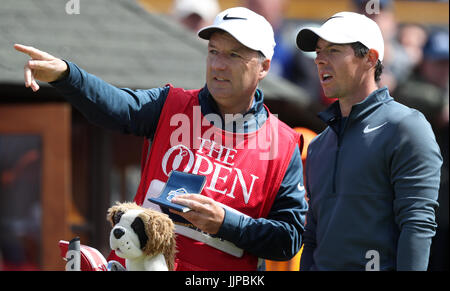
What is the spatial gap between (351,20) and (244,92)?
531 millimetres

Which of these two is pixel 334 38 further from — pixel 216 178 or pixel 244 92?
pixel 216 178

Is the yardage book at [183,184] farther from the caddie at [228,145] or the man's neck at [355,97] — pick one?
the man's neck at [355,97]

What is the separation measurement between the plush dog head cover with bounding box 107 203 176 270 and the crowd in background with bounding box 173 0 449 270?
139 inches

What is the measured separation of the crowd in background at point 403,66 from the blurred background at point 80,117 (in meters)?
0.01

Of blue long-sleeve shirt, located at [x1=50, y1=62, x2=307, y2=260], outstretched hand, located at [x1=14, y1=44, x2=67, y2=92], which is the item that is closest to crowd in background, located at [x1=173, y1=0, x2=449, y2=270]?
blue long-sleeve shirt, located at [x1=50, y1=62, x2=307, y2=260]

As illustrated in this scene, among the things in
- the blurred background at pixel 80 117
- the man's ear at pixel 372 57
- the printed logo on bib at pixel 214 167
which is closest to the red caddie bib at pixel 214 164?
the printed logo on bib at pixel 214 167

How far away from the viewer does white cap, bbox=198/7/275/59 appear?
128 inches

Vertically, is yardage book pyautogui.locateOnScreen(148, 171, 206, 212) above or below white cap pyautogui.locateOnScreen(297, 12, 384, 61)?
below

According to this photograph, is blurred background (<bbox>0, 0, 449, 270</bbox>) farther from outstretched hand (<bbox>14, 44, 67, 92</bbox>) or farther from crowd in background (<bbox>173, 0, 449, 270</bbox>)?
outstretched hand (<bbox>14, 44, 67, 92</bbox>)

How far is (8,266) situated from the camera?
6.32 metres

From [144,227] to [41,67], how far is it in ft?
2.30

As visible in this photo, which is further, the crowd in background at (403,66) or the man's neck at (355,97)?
the crowd in background at (403,66)

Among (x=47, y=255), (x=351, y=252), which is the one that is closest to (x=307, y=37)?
(x=351, y=252)

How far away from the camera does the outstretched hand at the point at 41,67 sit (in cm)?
293
